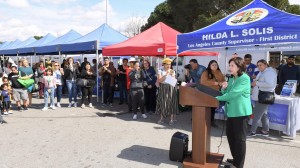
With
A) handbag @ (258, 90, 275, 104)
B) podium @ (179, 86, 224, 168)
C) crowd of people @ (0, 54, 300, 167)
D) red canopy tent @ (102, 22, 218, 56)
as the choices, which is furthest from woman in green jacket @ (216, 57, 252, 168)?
red canopy tent @ (102, 22, 218, 56)

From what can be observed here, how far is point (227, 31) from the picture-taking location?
21.0 ft

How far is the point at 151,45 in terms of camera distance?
8.41 meters

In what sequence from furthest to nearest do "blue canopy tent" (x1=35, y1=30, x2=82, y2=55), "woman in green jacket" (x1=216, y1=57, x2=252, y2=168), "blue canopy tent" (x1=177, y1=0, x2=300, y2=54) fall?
"blue canopy tent" (x1=35, y1=30, x2=82, y2=55) → "blue canopy tent" (x1=177, y1=0, x2=300, y2=54) → "woman in green jacket" (x1=216, y1=57, x2=252, y2=168)

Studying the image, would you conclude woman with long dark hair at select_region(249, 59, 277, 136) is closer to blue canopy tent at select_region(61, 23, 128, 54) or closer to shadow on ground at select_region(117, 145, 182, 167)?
shadow on ground at select_region(117, 145, 182, 167)

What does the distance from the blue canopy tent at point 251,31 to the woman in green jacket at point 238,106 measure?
2329 mm

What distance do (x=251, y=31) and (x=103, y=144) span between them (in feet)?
13.2

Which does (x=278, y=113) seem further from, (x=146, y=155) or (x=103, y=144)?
(x=103, y=144)

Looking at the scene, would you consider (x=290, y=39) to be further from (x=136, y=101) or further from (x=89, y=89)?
(x=89, y=89)

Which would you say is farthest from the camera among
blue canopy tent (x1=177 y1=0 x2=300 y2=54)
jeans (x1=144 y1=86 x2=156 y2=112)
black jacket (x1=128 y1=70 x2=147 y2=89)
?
jeans (x1=144 y1=86 x2=156 y2=112)

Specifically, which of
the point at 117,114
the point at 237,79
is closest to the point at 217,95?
the point at 237,79

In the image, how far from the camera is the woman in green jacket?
150 inches

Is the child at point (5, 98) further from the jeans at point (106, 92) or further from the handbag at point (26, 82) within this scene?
the jeans at point (106, 92)

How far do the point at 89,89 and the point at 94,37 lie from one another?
2.81 metres

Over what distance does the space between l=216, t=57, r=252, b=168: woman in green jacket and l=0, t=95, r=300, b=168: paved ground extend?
25.0 inches
